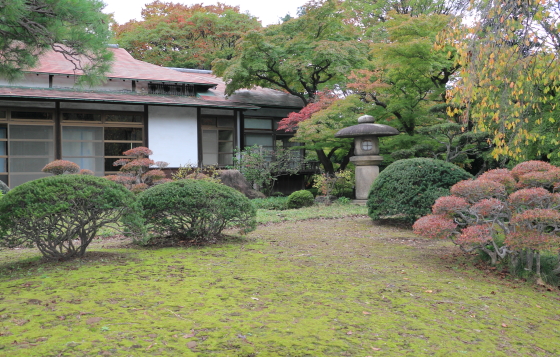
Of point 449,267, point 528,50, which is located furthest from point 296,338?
point 528,50

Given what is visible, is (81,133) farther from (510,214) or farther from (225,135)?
(510,214)

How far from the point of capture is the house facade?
14812mm

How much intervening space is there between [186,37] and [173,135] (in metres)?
11.6

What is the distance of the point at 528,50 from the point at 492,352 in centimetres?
624

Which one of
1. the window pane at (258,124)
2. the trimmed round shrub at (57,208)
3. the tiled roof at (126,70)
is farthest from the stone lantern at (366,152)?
the trimmed round shrub at (57,208)

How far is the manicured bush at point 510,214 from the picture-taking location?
5363 mm

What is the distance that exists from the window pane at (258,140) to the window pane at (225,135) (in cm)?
82

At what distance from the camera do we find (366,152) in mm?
13750

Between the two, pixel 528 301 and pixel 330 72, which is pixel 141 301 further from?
pixel 330 72

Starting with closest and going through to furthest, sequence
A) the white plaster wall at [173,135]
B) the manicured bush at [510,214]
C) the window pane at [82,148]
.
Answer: the manicured bush at [510,214]
the window pane at [82,148]
the white plaster wall at [173,135]

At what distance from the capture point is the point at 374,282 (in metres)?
4.97

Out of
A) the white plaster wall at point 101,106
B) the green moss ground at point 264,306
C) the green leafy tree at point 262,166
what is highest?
the white plaster wall at point 101,106

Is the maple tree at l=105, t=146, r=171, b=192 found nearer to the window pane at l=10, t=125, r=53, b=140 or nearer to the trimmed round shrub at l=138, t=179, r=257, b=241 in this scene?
the window pane at l=10, t=125, r=53, b=140

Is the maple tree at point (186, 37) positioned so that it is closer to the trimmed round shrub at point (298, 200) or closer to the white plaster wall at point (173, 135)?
the white plaster wall at point (173, 135)
